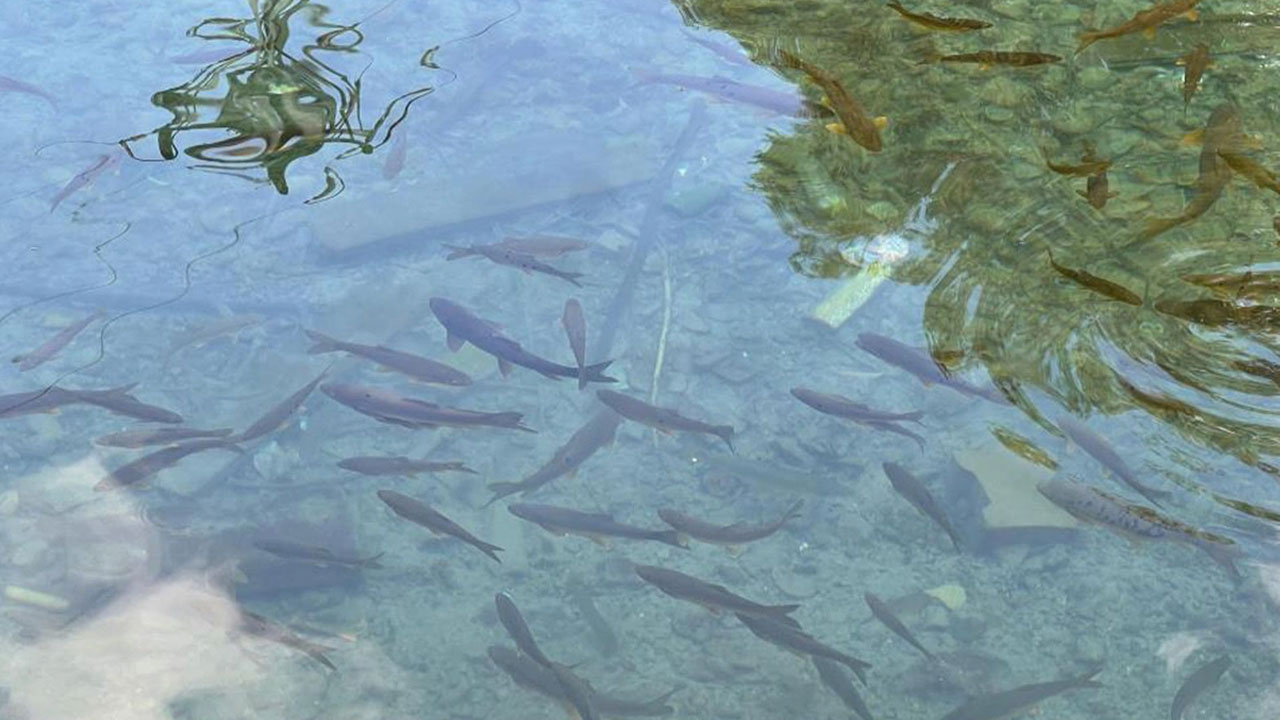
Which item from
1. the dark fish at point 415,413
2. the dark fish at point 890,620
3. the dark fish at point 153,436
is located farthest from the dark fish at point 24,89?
the dark fish at point 890,620

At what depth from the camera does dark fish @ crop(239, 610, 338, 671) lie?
A: 3.49 m

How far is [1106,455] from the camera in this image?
12.2ft

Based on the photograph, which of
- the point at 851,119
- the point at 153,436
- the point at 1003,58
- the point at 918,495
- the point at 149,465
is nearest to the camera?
the point at 918,495

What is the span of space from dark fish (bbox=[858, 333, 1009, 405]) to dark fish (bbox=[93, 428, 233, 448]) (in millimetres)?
2416

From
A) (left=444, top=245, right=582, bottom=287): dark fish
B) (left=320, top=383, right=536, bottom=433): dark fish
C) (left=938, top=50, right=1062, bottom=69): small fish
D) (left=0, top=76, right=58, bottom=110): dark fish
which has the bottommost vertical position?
(left=320, top=383, right=536, bottom=433): dark fish

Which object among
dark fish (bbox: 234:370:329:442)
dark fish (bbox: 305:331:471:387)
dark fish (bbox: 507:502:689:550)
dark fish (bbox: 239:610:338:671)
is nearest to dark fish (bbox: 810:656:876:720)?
dark fish (bbox: 507:502:689:550)

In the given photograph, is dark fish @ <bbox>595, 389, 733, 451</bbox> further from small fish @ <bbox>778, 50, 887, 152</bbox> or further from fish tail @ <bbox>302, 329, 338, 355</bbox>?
small fish @ <bbox>778, 50, 887, 152</bbox>

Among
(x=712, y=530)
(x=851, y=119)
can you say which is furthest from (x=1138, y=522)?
(x=851, y=119)

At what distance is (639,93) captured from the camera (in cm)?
596

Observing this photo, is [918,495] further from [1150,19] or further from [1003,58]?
[1150,19]

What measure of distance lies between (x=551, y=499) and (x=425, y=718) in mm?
899

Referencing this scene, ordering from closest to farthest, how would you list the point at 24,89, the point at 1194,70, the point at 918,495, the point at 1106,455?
the point at 1106,455, the point at 918,495, the point at 1194,70, the point at 24,89

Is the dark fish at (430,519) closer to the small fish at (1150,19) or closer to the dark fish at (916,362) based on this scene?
the dark fish at (916,362)

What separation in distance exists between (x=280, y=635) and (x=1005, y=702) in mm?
2175
